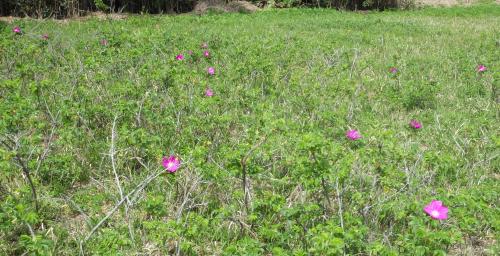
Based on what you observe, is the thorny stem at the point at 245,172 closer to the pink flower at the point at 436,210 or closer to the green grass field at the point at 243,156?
the green grass field at the point at 243,156

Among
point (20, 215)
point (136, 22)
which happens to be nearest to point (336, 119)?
point (20, 215)

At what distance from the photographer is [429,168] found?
114 inches

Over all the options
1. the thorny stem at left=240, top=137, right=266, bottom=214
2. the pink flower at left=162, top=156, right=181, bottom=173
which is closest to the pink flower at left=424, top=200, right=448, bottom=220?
the thorny stem at left=240, top=137, right=266, bottom=214

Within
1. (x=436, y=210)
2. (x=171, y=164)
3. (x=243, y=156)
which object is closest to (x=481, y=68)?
(x=436, y=210)

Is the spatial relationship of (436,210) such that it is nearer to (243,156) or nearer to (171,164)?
(243,156)

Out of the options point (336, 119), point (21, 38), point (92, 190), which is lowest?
point (92, 190)

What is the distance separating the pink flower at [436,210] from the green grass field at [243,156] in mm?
43

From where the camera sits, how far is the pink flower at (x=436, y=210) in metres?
1.93

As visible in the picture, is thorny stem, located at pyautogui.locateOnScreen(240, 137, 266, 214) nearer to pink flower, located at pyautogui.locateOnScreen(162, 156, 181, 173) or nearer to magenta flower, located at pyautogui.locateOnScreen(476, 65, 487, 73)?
pink flower, located at pyautogui.locateOnScreen(162, 156, 181, 173)

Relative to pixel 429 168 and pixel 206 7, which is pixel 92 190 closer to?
pixel 429 168

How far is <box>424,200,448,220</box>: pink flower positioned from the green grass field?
1.7 inches

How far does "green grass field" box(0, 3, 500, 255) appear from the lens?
2051mm

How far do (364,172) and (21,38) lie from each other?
15.6ft

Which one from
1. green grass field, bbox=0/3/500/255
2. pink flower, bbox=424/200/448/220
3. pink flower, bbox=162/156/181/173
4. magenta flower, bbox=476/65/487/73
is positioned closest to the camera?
pink flower, bbox=424/200/448/220
